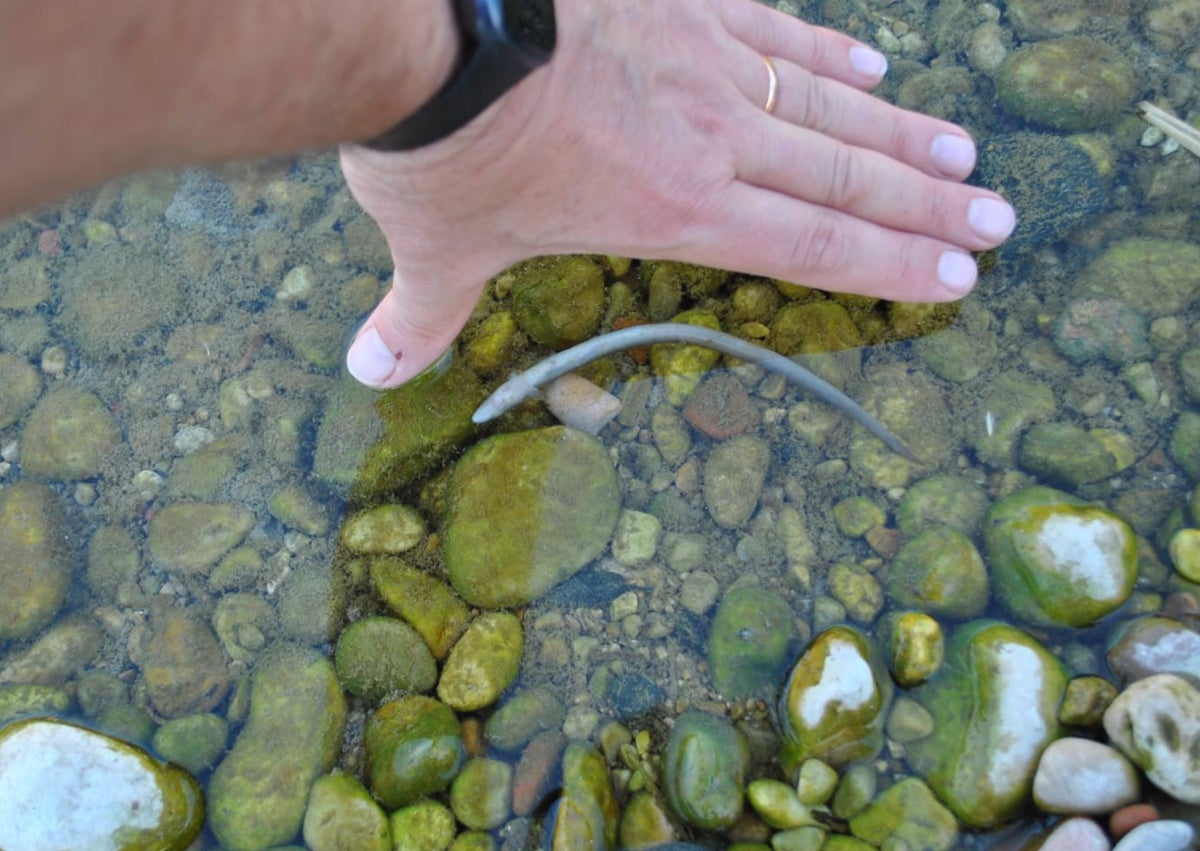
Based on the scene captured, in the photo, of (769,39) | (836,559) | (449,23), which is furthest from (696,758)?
(769,39)

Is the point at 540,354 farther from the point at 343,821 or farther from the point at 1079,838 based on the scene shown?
the point at 1079,838

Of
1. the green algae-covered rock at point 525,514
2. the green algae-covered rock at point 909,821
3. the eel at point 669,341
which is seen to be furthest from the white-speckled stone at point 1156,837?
the green algae-covered rock at point 525,514

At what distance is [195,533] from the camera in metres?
3.32

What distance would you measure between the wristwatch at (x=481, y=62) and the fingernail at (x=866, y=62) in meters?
1.65

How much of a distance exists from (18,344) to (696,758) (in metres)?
3.36

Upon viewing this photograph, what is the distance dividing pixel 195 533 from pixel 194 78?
7.67 ft

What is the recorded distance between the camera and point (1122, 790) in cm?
259

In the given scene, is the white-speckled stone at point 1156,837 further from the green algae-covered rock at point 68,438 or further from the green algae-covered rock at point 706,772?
the green algae-covered rock at point 68,438

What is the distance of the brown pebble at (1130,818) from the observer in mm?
2541

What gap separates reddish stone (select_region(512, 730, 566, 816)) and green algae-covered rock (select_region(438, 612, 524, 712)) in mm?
225

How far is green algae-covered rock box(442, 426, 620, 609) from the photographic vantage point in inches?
123

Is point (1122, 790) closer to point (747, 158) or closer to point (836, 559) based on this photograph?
point (836, 559)

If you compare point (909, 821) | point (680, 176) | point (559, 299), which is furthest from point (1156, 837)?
point (559, 299)

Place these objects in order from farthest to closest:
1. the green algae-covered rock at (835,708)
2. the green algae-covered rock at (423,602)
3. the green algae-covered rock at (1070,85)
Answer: the green algae-covered rock at (1070,85) < the green algae-covered rock at (423,602) < the green algae-covered rock at (835,708)
